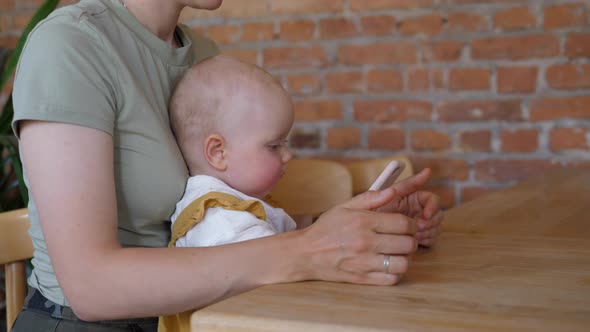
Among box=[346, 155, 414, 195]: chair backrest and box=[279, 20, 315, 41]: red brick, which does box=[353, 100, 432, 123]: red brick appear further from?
box=[346, 155, 414, 195]: chair backrest

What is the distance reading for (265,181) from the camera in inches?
46.6

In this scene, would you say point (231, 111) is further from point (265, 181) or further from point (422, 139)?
point (422, 139)

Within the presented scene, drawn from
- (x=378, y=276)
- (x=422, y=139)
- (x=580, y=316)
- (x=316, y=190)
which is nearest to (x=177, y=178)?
(x=378, y=276)

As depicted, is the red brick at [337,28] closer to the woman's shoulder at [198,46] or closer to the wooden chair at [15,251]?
the woman's shoulder at [198,46]

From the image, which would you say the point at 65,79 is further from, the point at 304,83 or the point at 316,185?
the point at 304,83

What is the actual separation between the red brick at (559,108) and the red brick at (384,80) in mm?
470

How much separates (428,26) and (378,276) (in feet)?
5.90

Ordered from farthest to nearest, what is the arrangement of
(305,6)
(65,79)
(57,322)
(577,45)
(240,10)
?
1. (240,10)
2. (305,6)
3. (577,45)
4. (57,322)
5. (65,79)

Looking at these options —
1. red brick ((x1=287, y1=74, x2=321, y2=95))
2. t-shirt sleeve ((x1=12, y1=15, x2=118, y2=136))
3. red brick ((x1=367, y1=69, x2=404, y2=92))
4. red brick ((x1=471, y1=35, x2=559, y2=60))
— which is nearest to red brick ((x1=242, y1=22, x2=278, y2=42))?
red brick ((x1=287, y1=74, x2=321, y2=95))

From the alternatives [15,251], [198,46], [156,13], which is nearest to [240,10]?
[198,46]

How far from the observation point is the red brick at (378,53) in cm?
255

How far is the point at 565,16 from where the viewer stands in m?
2.37

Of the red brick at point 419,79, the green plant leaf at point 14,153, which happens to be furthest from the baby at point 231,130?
the red brick at point 419,79

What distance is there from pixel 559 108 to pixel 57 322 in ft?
6.07
